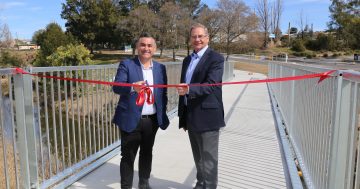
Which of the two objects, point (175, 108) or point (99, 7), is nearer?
point (175, 108)

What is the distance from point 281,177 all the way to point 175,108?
5.09 meters

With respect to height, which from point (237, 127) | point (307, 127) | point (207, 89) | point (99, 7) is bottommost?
point (237, 127)

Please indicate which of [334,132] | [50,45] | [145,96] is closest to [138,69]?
[145,96]

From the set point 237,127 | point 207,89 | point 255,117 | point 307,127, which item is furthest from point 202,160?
point 255,117

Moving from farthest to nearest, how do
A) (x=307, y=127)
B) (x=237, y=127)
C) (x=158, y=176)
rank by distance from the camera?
1. (x=237, y=127)
2. (x=158, y=176)
3. (x=307, y=127)

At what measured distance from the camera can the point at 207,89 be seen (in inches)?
126

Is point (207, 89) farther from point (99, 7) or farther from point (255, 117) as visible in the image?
point (99, 7)

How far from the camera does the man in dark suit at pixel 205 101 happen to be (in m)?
3.28

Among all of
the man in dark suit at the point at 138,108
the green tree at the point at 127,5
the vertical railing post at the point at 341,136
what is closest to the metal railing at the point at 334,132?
the vertical railing post at the point at 341,136

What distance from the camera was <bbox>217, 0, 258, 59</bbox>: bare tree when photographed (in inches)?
1563

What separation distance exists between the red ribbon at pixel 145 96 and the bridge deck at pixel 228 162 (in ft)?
3.54

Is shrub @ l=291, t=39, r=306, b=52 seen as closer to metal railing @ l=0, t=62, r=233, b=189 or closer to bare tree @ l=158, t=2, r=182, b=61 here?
bare tree @ l=158, t=2, r=182, b=61

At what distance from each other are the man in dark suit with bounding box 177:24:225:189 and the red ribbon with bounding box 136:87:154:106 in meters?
0.33

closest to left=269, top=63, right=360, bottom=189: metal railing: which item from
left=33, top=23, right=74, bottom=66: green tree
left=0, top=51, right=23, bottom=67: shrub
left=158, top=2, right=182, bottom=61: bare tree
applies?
left=33, top=23, right=74, bottom=66: green tree
